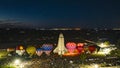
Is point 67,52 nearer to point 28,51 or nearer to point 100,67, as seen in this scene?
point 28,51

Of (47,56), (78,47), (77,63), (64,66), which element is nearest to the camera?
(64,66)

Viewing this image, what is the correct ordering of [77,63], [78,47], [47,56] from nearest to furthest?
[77,63], [47,56], [78,47]

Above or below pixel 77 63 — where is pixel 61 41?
above

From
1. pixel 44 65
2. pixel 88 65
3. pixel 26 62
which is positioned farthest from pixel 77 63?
pixel 26 62

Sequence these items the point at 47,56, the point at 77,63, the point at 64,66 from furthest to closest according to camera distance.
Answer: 1. the point at 47,56
2. the point at 77,63
3. the point at 64,66

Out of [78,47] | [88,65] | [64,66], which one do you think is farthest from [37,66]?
[78,47]

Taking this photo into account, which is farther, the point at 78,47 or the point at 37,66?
the point at 78,47

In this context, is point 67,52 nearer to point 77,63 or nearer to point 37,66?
point 77,63

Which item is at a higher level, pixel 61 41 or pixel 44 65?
pixel 61 41

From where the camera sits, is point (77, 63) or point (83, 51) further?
point (83, 51)
